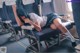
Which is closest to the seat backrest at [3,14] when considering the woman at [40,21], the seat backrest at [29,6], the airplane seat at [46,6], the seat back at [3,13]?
the seat back at [3,13]

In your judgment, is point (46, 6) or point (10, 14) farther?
point (10, 14)

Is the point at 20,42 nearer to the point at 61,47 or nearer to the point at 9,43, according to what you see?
the point at 9,43

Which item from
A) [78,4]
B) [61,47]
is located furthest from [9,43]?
[78,4]

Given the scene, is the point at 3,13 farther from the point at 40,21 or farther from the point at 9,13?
the point at 40,21

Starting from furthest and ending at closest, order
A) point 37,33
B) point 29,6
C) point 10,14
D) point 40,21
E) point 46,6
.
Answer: point 10,14 < point 46,6 < point 29,6 < point 40,21 < point 37,33

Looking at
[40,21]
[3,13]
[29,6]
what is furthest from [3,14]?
[40,21]

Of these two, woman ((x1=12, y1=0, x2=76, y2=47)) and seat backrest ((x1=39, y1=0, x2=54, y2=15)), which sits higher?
seat backrest ((x1=39, y1=0, x2=54, y2=15))

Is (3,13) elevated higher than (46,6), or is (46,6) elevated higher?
(46,6)

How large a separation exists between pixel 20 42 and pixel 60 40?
85 cm

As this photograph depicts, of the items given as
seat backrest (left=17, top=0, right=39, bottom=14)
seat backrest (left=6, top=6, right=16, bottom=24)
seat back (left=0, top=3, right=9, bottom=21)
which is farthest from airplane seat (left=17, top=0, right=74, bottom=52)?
seat back (left=0, top=3, right=9, bottom=21)

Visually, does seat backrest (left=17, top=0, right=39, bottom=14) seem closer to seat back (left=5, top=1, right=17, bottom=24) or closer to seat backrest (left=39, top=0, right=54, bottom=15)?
seat backrest (left=39, top=0, right=54, bottom=15)

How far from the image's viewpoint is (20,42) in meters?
3.08

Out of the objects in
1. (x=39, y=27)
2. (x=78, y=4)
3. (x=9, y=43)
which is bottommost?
(x=9, y=43)

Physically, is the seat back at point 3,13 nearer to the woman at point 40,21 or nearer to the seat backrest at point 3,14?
the seat backrest at point 3,14
